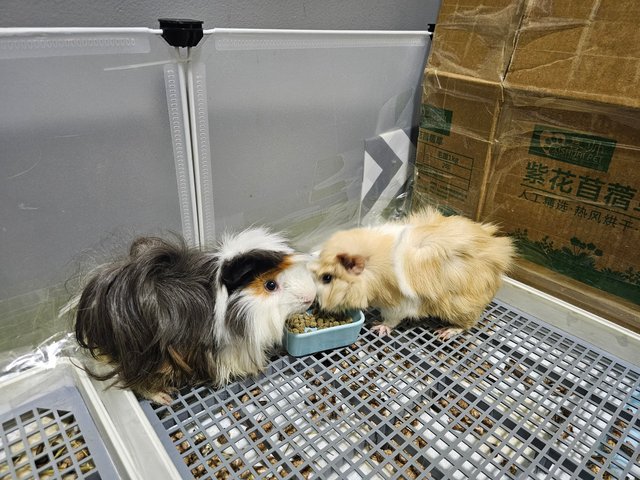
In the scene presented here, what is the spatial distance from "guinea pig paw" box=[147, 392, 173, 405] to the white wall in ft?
3.03

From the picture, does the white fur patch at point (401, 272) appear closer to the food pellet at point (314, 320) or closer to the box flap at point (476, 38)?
the food pellet at point (314, 320)

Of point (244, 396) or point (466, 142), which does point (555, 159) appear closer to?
point (466, 142)

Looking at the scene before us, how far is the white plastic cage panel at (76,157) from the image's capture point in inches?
37.5

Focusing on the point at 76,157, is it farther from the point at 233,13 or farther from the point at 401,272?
the point at 401,272

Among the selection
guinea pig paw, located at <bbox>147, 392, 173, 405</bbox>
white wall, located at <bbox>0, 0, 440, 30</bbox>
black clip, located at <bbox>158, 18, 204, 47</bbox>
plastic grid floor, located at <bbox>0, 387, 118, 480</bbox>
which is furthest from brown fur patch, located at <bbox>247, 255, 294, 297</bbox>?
white wall, located at <bbox>0, 0, 440, 30</bbox>

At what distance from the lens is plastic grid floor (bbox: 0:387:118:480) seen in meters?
0.92

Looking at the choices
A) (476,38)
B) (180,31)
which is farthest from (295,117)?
(476,38)

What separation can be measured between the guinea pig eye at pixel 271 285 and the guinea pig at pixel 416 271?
0.22m

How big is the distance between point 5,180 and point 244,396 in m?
0.77

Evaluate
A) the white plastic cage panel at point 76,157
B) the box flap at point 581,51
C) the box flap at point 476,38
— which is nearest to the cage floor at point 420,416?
the white plastic cage panel at point 76,157

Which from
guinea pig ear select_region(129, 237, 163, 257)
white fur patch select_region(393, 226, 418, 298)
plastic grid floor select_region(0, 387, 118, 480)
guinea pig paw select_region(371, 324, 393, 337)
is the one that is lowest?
guinea pig paw select_region(371, 324, 393, 337)

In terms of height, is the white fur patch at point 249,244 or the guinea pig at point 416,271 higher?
the white fur patch at point 249,244

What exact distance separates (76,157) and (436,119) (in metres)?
1.24

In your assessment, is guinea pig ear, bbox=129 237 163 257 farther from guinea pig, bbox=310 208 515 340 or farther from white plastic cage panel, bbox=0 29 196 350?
guinea pig, bbox=310 208 515 340
